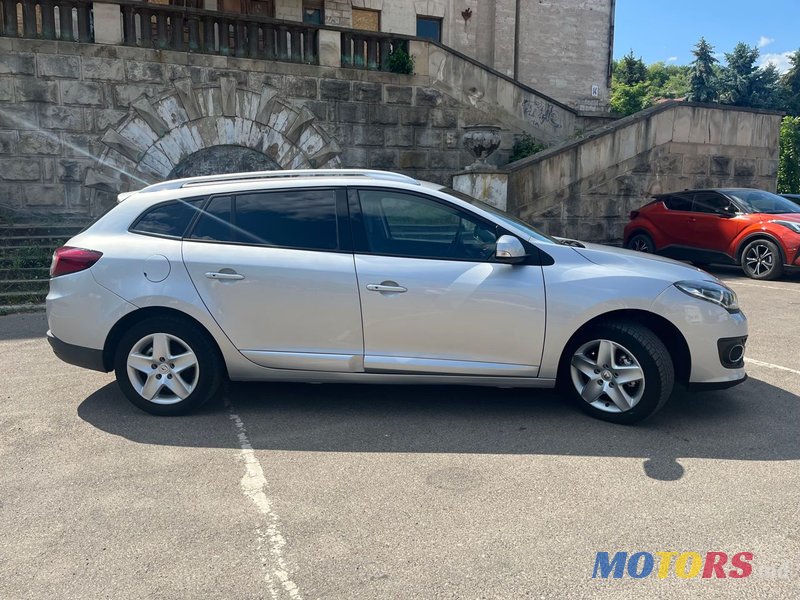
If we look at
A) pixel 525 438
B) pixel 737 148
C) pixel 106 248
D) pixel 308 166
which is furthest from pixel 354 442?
pixel 737 148

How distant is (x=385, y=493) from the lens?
12.0 ft

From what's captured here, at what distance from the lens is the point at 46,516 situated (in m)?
3.42

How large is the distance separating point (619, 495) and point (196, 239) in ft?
10.5

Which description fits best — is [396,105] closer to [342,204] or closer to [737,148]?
[737,148]

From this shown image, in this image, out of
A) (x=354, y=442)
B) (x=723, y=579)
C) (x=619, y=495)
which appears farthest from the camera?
(x=354, y=442)

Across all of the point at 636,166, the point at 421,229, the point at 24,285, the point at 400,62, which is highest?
the point at 400,62

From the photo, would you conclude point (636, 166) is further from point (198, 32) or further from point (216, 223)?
point (216, 223)

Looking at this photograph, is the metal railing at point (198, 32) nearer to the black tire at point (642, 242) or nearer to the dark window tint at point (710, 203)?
the black tire at point (642, 242)

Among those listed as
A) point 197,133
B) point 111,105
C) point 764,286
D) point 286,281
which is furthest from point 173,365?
point 764,286

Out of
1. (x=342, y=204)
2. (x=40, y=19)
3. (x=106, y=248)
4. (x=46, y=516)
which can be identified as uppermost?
(x=40, y=19)

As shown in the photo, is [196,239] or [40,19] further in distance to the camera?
[40,19]

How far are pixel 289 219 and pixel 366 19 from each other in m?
16.5

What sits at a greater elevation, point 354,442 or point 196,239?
point 196,239

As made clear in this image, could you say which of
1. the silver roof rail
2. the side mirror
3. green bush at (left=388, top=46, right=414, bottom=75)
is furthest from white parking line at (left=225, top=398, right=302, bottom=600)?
green bush at (left=388, top=46, right=414, bottom=75)
